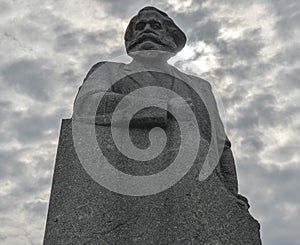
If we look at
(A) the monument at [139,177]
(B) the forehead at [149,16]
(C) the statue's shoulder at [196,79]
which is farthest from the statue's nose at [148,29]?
(A) the monument at [139,177]

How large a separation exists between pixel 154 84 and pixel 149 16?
111cm

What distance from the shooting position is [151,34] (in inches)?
247

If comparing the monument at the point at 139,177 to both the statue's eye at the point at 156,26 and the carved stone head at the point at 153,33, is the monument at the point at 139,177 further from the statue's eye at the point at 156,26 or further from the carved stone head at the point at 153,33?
the statue's eye at the point at 156,26

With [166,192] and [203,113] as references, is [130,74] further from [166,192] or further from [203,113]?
[166,192]

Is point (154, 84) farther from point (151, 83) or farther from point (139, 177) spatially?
point (139, 177)

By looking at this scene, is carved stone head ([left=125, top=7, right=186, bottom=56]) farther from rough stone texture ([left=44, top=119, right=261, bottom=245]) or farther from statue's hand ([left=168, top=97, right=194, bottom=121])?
rough stone texture ([left=44, top=119, right=261, bottom=245])

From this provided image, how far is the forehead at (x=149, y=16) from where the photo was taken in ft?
21.2

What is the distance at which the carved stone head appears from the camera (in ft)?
20.5

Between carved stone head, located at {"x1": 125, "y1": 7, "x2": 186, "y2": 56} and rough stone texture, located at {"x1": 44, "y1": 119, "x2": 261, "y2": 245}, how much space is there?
1.79 m

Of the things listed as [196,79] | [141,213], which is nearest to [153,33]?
[196,79]

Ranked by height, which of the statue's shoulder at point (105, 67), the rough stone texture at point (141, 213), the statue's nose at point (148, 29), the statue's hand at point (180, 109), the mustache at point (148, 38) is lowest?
the rough stone texture at point (141, 213)

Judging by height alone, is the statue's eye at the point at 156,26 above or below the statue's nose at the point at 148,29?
above

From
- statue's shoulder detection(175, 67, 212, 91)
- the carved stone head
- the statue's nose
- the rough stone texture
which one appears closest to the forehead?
the carved stone head

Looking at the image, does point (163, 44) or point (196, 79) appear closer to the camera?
point (163, 44)
